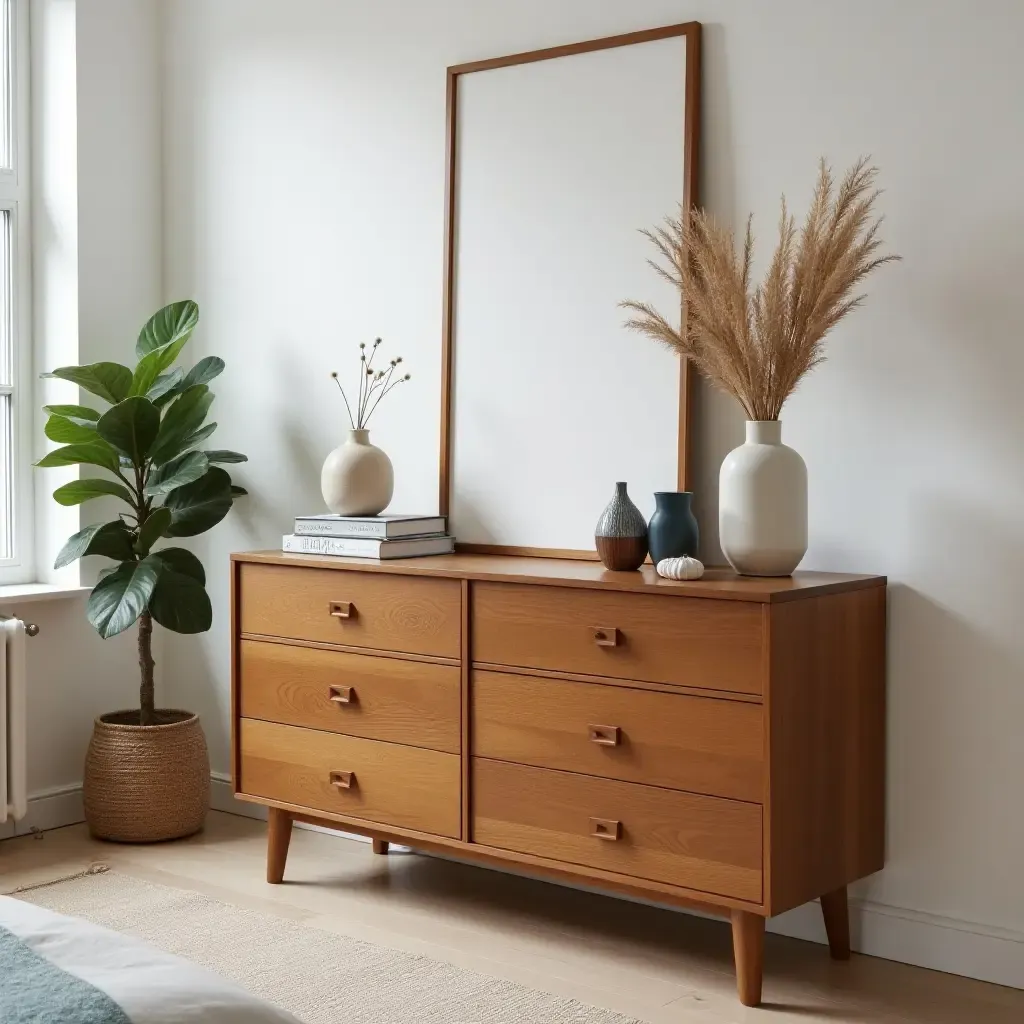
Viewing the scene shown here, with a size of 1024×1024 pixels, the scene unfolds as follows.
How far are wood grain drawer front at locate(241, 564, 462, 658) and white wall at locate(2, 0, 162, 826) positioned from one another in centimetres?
85

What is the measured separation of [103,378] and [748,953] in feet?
7.01

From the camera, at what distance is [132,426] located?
3398mm

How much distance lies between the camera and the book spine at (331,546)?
10.0 feet

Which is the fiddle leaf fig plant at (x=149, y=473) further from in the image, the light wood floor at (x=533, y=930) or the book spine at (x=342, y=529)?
the light wood floor at (x=533, y=930)

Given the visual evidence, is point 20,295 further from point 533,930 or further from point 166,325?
point 533,930

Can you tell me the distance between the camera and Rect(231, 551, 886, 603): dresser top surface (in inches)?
95.9

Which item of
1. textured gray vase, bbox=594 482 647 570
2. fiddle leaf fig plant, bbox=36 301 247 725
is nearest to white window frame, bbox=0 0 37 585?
fiddle leaf fig plant, bbox=36 301 247 725

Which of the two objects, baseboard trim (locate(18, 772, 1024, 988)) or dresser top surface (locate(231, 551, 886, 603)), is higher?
dresser top surface (locate(231, 551, 886, 603))

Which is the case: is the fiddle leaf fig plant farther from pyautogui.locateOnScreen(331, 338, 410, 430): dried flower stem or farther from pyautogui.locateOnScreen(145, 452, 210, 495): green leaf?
pyautogui.locateOnScreen(331, 338, 410, 430): dried flower stem

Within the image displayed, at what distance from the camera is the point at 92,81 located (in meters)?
3.79

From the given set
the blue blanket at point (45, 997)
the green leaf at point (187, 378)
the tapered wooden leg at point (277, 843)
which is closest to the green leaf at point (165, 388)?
the green leaf at point (187, 378)

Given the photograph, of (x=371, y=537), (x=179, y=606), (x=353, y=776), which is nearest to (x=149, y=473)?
(x=179, y=606)

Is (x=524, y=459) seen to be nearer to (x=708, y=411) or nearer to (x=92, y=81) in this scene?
(x=708, y=411)

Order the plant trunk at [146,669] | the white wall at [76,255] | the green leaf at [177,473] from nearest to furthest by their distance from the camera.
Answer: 1. the green leaf at [177,473]
2. the plant trunk at [146,669]
3. the white wall at [76,255]
